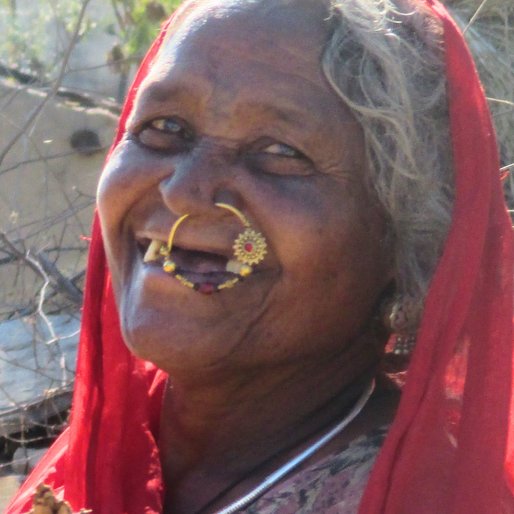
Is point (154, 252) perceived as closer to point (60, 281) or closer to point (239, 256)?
point (239, 256)

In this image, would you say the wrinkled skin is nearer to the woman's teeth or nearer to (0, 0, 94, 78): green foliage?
the woman's teeth

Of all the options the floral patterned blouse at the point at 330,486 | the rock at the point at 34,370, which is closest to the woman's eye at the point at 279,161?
the floral patterned blouse at the point at 330,486

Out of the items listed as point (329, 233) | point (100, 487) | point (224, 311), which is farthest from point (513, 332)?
point (100, 487)

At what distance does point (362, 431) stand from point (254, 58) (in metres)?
0.60

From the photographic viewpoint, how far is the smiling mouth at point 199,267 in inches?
66.2

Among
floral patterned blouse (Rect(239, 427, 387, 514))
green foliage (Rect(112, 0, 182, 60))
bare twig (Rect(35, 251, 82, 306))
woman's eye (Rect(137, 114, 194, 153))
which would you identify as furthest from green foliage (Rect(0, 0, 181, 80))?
floral patterned blouse (Rect(239, 427, 387, 514))

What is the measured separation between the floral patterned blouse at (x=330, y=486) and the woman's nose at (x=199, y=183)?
16.7 inches

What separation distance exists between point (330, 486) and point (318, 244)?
0.35m

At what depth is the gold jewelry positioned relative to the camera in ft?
5.46

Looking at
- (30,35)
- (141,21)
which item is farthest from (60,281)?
(30,35)

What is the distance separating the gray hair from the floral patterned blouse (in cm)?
34

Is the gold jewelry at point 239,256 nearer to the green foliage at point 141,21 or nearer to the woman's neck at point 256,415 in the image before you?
the woman's neck at point 256,415

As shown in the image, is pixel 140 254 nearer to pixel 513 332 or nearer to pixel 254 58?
pixel 254 58

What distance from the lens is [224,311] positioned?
5.55 ft
